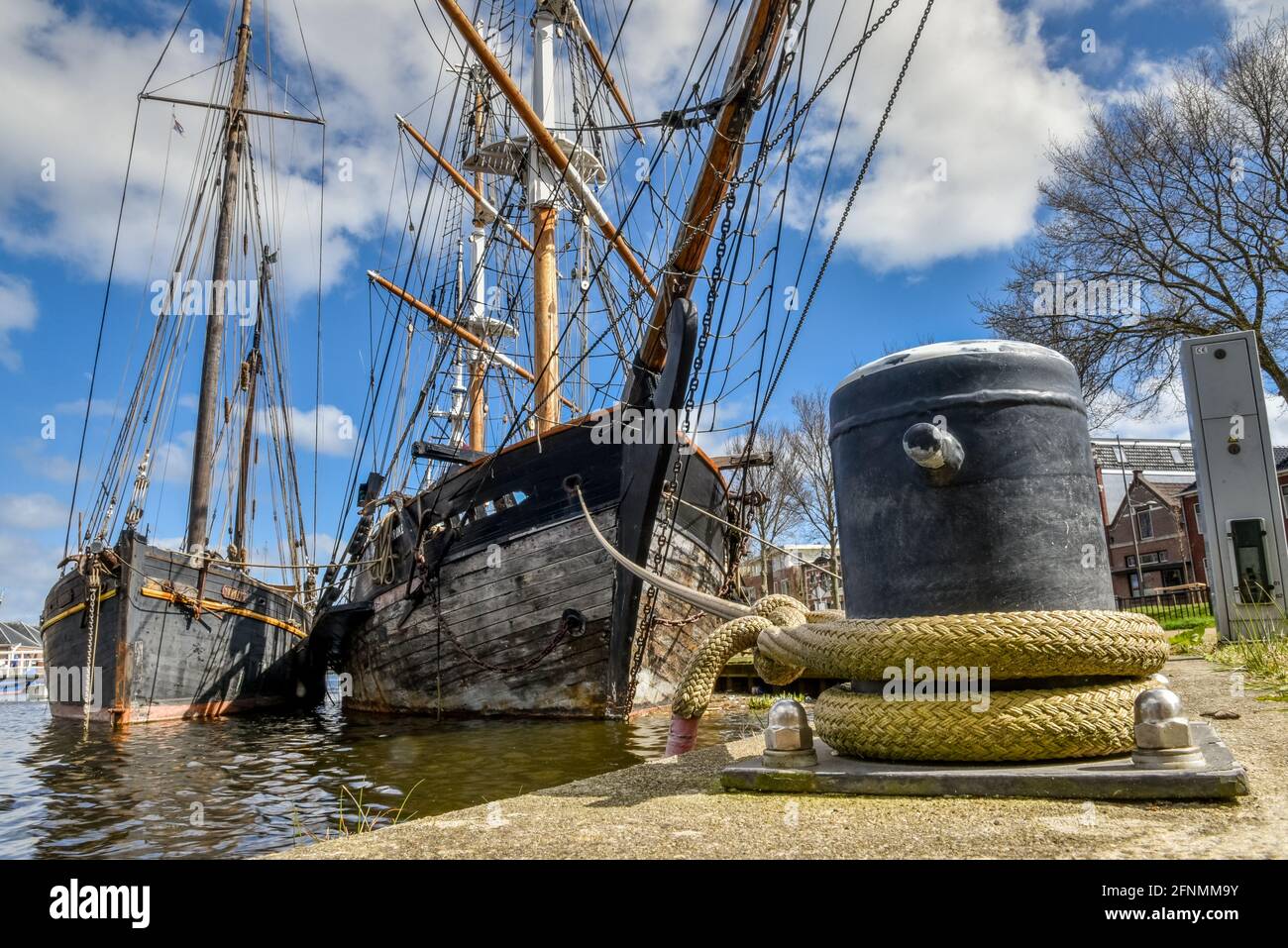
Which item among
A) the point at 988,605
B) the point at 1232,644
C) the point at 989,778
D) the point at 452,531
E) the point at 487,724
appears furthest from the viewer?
the point at 452,531

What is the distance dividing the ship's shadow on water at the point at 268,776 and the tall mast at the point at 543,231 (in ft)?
16.5

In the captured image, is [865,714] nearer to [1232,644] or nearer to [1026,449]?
[1026,449]

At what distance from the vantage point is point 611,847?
195 cm

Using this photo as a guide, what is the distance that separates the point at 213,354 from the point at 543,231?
938cm

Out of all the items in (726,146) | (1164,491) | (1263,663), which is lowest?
(1263,663)

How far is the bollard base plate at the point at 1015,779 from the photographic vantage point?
2.02m

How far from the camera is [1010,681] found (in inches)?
101

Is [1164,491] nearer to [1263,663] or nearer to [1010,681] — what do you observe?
[1263,663]

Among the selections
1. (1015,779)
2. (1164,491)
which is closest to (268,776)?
(1015,779)

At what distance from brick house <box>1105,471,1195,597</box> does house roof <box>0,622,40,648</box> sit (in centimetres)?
7899

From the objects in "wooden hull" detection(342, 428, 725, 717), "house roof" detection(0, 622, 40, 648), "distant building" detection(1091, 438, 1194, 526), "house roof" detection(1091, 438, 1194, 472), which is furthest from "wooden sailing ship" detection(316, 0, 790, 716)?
"house roof" detection(0, 622, 40, 648)

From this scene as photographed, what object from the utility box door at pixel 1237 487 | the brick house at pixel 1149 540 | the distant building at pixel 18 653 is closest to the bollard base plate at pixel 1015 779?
the utility box door at pixel 1237 487
